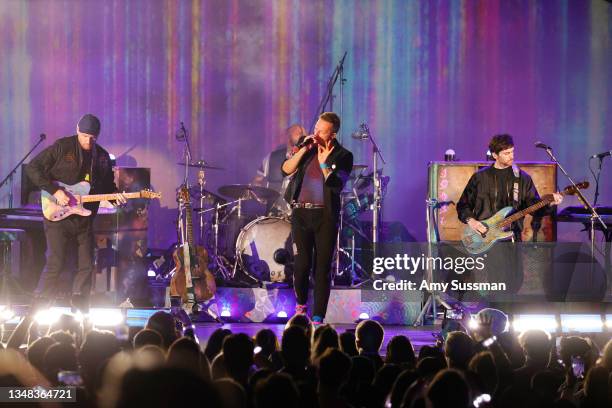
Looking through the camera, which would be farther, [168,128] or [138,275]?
[168,128]

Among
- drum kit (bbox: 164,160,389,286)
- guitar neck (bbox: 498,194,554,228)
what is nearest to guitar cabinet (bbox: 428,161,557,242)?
drum kit (bbox: 164,160,389,286)

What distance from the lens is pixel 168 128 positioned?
470 inches

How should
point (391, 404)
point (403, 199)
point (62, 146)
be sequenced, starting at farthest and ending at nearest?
point (403, 199) < point (62, 146) < point (391, 404)

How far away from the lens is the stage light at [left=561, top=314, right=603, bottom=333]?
7.14 metres

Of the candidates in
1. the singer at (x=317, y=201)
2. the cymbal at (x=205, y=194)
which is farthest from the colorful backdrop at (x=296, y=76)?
the singer at (x=317, y=201)

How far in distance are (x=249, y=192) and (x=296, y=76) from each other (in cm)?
261

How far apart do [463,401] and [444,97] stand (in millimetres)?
9848

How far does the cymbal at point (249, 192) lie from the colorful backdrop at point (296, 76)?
1705 millimetres

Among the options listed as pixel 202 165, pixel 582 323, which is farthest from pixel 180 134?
pixel 582 323

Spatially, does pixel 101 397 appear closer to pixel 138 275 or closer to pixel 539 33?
pixel 138 275

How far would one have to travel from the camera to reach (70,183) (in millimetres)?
7570

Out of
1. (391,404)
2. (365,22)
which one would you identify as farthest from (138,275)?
(391,404)

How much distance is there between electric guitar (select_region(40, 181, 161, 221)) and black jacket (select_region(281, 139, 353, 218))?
1938 millimetres

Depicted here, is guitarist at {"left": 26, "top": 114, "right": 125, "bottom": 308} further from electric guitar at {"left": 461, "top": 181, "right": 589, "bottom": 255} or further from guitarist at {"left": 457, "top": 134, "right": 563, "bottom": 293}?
electric guitar at {"left": 461, "top": 181, "right": 589, "bottom": 255}
